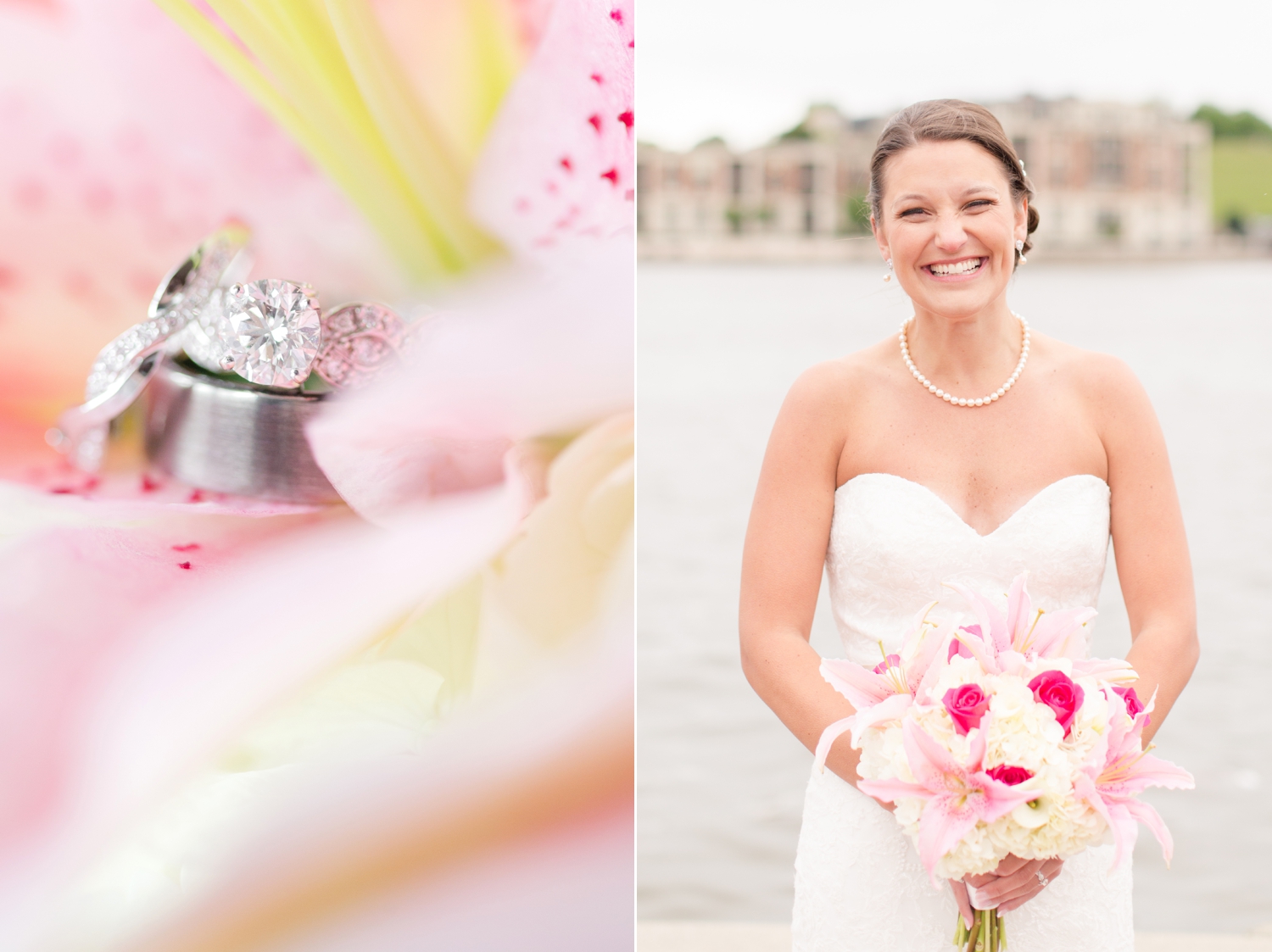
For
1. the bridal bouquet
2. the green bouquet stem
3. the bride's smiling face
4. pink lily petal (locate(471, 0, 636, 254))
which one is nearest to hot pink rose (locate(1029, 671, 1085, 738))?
the bridal bouquet

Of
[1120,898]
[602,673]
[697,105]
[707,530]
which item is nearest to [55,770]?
[602,673]

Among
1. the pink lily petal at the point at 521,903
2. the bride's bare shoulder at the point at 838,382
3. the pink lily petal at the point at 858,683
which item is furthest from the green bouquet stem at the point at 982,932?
the bride's bare shoulder at the point at 838,382

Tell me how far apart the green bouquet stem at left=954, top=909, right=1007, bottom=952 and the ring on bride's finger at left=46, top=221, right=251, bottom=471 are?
100 centimetres

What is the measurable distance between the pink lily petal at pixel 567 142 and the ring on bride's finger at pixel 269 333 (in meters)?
0.20

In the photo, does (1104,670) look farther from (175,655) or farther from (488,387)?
(175,655)

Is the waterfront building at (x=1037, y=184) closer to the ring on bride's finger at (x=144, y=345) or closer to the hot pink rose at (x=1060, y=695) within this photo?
the ring on bride's finger at (x=144, y=345)

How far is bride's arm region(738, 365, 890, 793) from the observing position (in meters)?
1.28

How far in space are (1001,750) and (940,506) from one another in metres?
0.42

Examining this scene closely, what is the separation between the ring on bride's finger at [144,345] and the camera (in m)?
1.17

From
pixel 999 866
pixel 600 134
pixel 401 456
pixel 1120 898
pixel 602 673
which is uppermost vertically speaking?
pixel 600 134

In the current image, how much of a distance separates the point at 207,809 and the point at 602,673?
18.2 inches

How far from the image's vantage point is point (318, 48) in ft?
3.99

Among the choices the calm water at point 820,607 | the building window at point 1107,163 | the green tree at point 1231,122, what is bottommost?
the calm water at point 820,607

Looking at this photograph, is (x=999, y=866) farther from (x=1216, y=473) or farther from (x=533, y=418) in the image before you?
(x=1216, y=473)
